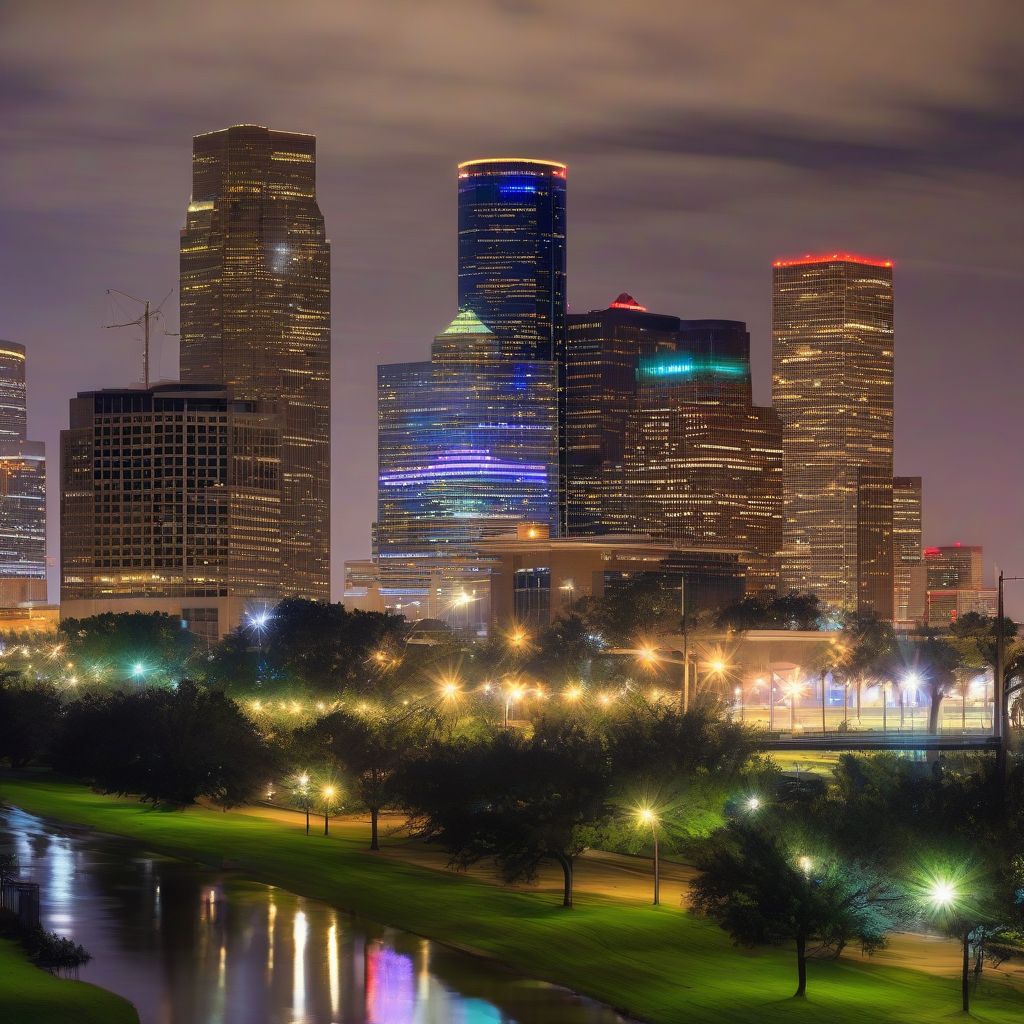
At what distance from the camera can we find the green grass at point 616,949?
6506cm

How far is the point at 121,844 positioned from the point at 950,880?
55.3 meters

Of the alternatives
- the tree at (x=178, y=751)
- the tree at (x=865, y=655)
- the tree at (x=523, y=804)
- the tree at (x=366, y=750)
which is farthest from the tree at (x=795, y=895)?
the tree at (x=865, y=655)

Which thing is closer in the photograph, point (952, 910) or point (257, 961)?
point (952, 910)

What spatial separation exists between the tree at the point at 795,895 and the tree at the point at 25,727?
9597cm

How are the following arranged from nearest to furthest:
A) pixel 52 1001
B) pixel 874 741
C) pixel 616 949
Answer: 1. pixel 52 1001
2. pixel 616 949
3. pixel 874 741

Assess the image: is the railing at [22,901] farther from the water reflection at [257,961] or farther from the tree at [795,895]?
the tree at [795,895]

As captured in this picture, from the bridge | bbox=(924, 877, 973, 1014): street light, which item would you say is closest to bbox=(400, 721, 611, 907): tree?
the bridge

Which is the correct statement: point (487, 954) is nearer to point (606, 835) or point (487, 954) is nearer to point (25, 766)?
point (606, 835)

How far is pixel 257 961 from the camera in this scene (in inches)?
2881

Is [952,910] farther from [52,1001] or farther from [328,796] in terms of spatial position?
[328,796]

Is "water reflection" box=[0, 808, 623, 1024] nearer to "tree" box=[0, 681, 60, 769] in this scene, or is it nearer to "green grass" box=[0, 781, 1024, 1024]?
"green grass" box=[0, 781, 1024, 1024]

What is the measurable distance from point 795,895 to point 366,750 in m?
47.3

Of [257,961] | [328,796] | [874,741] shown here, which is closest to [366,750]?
[328,796]

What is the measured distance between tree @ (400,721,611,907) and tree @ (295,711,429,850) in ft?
49.7
